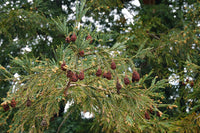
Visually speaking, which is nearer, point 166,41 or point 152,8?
point 152,8

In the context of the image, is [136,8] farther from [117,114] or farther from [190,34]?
[117,114]

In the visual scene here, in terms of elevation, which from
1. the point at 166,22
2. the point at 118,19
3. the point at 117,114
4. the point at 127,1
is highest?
the point at 127,1

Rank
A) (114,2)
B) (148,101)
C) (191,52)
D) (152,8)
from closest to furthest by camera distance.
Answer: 1. (148,101)
2. (152,8)
3. (191,52)
4. (114,2)

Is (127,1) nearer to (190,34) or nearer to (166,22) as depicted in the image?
(166,22)

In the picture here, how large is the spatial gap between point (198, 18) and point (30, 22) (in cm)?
426

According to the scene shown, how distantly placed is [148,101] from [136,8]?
5482 mm

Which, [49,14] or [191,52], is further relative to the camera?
[49,14]

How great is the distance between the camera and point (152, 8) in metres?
5.07

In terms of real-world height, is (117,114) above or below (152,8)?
below

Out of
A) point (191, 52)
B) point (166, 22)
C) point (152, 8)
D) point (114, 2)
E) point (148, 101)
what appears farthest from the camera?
point (166, 22)

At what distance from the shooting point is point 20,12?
595 centimetres

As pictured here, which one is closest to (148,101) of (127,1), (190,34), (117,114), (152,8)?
(117,114)

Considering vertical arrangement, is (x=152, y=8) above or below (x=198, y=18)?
above

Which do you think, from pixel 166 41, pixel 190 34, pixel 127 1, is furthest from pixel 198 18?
pixel 127 1
